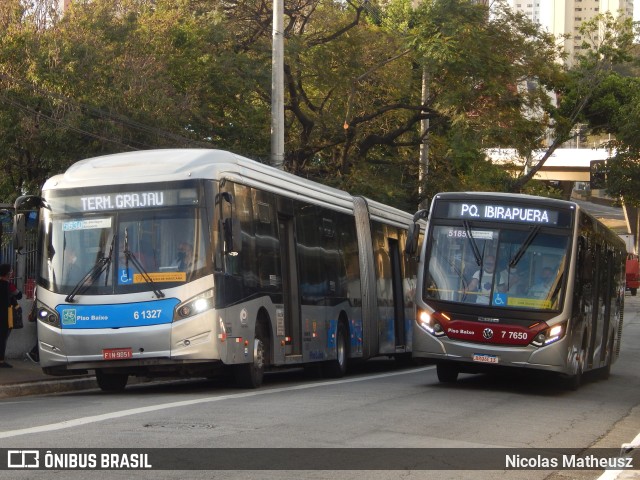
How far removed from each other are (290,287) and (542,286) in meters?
3.95

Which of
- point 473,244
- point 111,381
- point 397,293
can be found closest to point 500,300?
point 473,244

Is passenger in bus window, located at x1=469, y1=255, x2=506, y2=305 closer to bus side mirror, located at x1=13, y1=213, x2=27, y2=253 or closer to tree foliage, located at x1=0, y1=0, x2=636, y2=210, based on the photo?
bus side mirror, located at x1=13, y1=213, x2=27, y2=253

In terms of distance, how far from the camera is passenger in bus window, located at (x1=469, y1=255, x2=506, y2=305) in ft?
53.6

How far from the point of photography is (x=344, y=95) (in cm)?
3362

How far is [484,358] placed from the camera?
16.1 metres

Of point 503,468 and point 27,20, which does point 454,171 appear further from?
point 503,468

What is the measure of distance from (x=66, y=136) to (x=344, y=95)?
13.0 metres

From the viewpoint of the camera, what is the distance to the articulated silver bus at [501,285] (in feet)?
52.7

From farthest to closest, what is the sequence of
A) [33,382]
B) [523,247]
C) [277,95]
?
[277,95]
[33,382]
[523,247]

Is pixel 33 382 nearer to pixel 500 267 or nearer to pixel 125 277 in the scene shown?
pixel 125 277

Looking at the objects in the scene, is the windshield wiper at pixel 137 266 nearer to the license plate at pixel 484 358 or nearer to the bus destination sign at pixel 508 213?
the license plate at pixel 484 358

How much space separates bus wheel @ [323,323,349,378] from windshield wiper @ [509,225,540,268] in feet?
14.7

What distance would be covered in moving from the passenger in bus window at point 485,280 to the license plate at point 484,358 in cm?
78

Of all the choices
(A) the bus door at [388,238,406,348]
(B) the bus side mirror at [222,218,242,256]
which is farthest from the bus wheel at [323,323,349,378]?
(B) the bus side mirror at [222,218,242,256]
